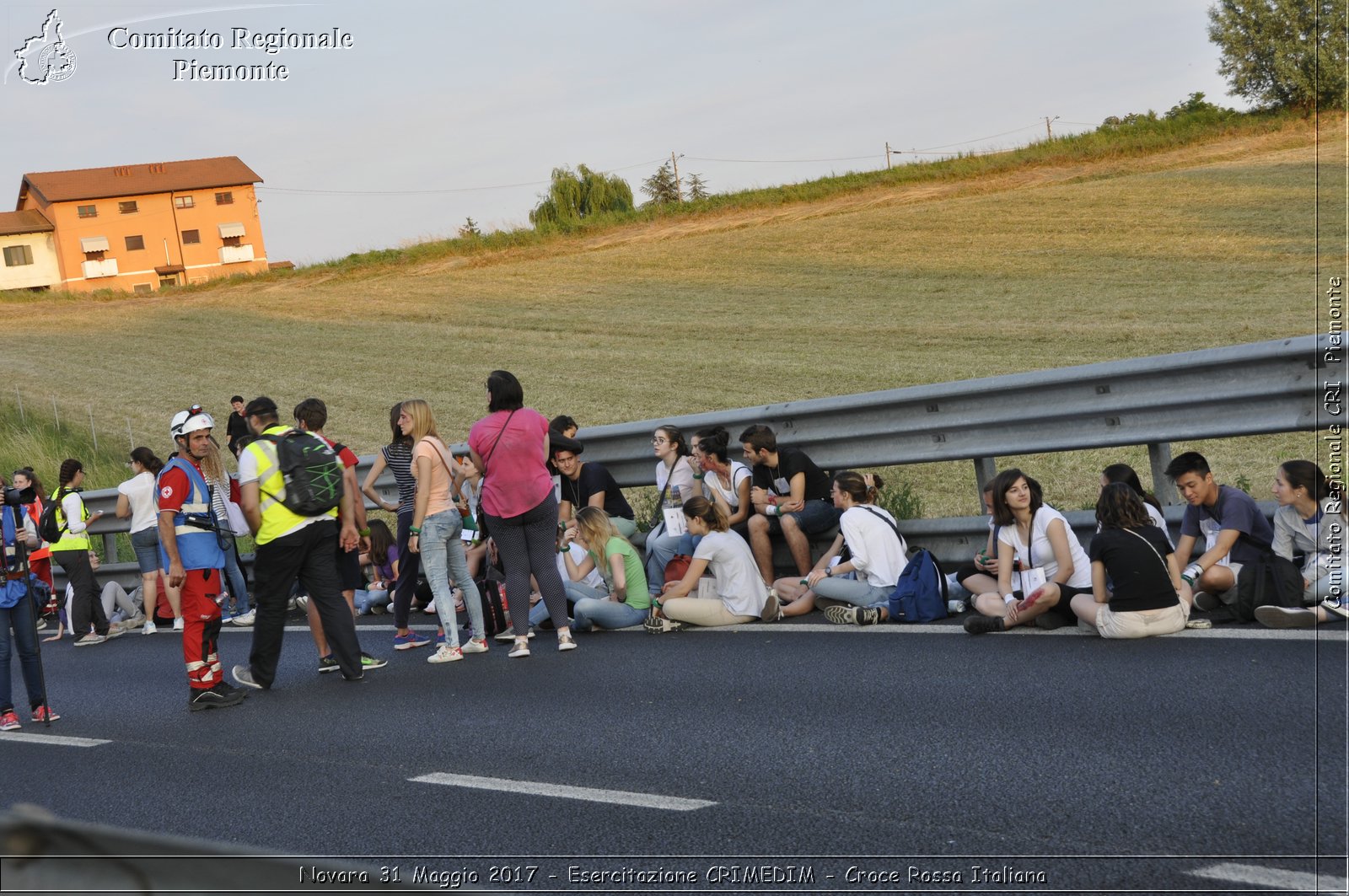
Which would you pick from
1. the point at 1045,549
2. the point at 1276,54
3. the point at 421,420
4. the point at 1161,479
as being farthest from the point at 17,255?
the point at 1045,549

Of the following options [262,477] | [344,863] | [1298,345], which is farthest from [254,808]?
[1298,345]

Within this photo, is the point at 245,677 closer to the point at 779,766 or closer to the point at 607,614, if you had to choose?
the point at 607,614

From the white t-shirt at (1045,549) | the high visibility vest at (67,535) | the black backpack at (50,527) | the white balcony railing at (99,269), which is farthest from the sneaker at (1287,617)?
the white balcony railing at (99,269)

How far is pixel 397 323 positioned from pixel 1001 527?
1275 inches

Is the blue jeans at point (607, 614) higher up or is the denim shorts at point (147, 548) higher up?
the denim shorts at point (147, 548)

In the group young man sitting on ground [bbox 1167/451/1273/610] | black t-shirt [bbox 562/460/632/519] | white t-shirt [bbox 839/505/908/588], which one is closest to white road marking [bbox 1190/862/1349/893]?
young man sitting on ground [bbox 1167/451/1273/610]

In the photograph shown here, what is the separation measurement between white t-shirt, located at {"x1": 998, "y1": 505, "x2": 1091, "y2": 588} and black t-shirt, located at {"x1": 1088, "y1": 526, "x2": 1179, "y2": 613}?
2.13 ft

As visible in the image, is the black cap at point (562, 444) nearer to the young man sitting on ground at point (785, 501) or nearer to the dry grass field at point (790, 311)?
the young man sitting on ground at point (785, 501)

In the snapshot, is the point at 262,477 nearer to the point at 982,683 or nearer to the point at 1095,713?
the point at 982,683

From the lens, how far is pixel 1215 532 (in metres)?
7.61

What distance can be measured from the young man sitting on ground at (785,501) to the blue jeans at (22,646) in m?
5.07

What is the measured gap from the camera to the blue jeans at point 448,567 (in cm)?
916

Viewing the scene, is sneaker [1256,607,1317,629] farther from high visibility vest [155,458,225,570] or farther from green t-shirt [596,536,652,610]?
high visibility vest [155,458,225,570]

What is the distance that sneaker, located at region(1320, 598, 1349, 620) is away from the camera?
6527mm
